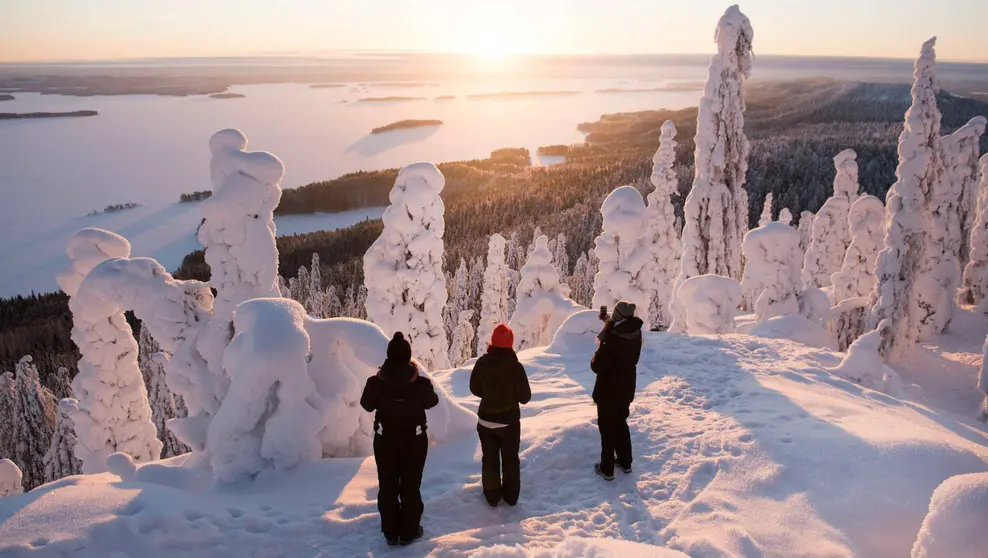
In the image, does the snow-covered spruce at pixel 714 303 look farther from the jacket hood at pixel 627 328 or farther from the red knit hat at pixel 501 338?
the red knit hat at pixel 501 338

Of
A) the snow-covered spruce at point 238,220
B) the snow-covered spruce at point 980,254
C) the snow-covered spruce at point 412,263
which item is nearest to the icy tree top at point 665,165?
the snow-covered spruce at point 980,254

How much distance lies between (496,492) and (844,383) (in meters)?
7.94

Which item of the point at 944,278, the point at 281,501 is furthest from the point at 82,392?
the point at 944,278

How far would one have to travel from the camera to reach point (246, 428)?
6.67 meters

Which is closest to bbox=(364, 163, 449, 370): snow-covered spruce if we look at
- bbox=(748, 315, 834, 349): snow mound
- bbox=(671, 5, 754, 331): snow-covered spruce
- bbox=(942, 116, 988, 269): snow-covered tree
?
bbox=(671, 5, 754, 331): snow-covered spruce

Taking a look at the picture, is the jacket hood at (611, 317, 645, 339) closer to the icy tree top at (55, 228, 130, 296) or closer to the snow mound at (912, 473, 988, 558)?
the snow mound at (912, 473, 988, 558)

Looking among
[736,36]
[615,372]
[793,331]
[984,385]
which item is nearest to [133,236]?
[736,36]

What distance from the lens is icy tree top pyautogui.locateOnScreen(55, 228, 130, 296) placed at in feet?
44.9

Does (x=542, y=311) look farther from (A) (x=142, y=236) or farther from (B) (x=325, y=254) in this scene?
(A) (x=142, y=236)

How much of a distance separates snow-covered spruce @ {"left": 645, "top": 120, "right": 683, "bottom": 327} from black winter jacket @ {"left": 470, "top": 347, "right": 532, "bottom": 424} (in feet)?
75.6

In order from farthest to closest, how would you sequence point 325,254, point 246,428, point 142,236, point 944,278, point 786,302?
point 325,254
point 142,236
point 944,278
point 786,302
point 246,428

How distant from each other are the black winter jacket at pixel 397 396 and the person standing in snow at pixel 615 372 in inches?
84.2

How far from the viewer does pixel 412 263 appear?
56.7 ft

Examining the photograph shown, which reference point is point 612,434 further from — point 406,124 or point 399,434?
point 406,124
